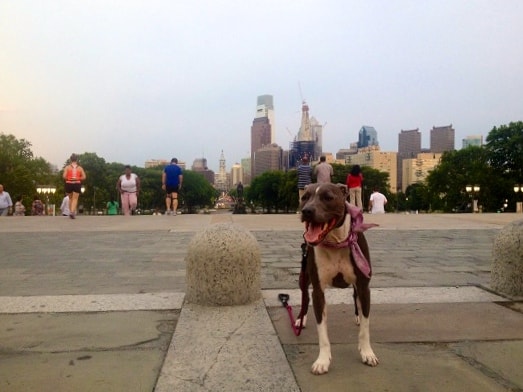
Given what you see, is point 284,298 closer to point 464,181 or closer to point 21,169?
point 21,169

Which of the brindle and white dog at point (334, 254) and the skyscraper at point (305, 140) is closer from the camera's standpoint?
the brindle and white dog at point (334, 254)

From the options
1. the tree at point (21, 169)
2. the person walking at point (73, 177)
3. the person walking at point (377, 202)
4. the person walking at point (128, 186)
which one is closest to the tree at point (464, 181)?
the person walking at point (377, 202)

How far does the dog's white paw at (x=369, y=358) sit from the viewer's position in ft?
10.2

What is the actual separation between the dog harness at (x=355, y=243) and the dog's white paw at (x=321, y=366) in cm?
62

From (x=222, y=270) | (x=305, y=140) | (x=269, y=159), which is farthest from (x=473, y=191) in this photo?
(x=269, y=159)

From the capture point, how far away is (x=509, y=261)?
4.90 metres

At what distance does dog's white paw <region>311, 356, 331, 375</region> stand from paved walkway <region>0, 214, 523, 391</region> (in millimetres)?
42

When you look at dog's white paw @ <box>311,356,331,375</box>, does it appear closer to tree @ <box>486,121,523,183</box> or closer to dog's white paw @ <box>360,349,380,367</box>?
dog's white paw @ <box>360,349,380,367</box>

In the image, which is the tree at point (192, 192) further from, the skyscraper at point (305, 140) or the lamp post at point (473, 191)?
the lamp post at point (473, 191)

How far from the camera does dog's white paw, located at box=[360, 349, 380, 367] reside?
10.2 feet

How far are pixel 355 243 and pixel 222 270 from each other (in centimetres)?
160

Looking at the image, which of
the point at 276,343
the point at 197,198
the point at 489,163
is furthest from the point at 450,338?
the point at 197,198

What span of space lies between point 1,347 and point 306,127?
17285 cm

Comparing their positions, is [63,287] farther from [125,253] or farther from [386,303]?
[386,303]
